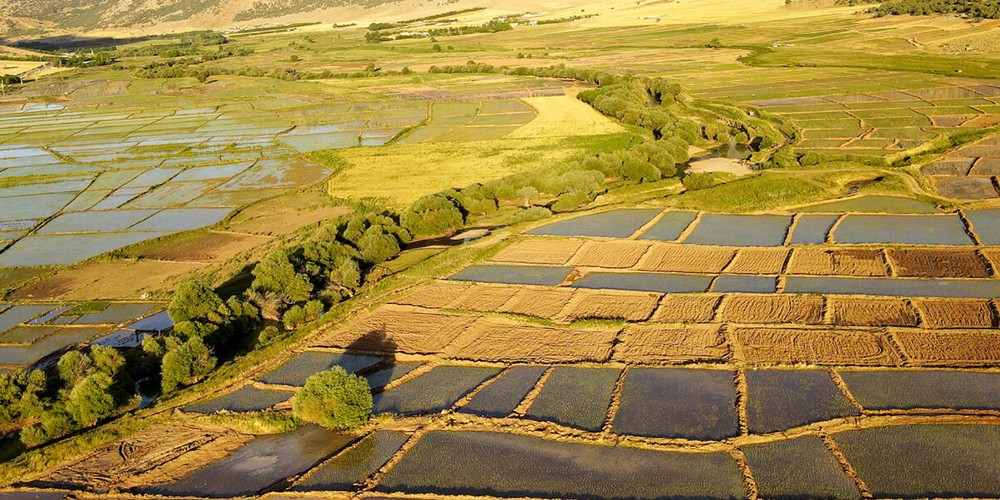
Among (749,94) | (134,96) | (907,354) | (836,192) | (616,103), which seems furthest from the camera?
(134,96)

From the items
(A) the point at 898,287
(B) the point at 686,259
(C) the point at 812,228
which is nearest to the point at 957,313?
(A) the point at 898,287

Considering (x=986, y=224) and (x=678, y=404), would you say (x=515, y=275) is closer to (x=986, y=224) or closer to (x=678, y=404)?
(x=678, y=404)

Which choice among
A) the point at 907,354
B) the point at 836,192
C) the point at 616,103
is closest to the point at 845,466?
the point at 907,354

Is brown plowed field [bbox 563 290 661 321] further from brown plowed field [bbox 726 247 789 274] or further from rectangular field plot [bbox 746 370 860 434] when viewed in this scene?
rectangular field plot [bbox 746 370 860 434]

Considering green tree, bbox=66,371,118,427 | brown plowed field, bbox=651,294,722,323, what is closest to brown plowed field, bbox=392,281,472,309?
brown plowed field, bbox=651,294,722,323

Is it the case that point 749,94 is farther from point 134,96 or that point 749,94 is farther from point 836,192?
point 134,96
